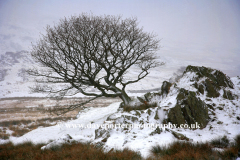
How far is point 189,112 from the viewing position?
5707 millimetres

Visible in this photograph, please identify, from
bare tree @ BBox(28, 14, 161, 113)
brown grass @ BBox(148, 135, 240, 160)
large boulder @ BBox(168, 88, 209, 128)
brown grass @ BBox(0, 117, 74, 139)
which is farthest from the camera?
brown grass @ BBox(0, 117, 74, 139)

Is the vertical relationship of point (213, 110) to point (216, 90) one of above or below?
below

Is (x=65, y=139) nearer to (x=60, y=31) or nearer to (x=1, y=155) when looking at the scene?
(x=1, y=155)

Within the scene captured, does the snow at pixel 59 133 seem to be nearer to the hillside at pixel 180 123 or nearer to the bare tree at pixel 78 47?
the hillside at pixel 180 123

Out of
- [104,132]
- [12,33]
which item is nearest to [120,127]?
[104,132]

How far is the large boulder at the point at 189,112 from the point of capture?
5.53 metres

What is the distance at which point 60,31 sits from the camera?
9.27 m

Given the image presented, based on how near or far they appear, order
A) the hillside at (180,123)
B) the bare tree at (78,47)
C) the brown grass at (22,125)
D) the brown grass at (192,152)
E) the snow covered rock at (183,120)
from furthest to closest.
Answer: the brown grass at (22,125) < the bare tree at (78,47) < the snow covered rock at (183,120) < the hillside at (180,123) < the brown grass at (192,152)

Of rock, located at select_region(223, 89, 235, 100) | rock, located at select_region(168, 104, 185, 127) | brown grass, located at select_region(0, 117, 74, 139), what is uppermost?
rock, located at select_region(223, 89, 235, 100)

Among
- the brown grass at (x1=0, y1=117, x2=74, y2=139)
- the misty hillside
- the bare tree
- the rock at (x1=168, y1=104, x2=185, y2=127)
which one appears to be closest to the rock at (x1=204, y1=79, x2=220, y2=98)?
the rock at (x1=168, y1=104, x2=185, y2=127)

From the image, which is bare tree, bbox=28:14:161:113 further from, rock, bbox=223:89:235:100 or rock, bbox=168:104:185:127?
rock, bbox=223:89:235:100

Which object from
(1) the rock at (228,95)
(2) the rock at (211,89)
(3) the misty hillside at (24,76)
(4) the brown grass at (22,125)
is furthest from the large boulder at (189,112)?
(3) the misty hillside at (24,76)

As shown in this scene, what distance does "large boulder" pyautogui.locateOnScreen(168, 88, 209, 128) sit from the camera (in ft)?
18.1

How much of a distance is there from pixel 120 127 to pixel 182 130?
9.31 feet
